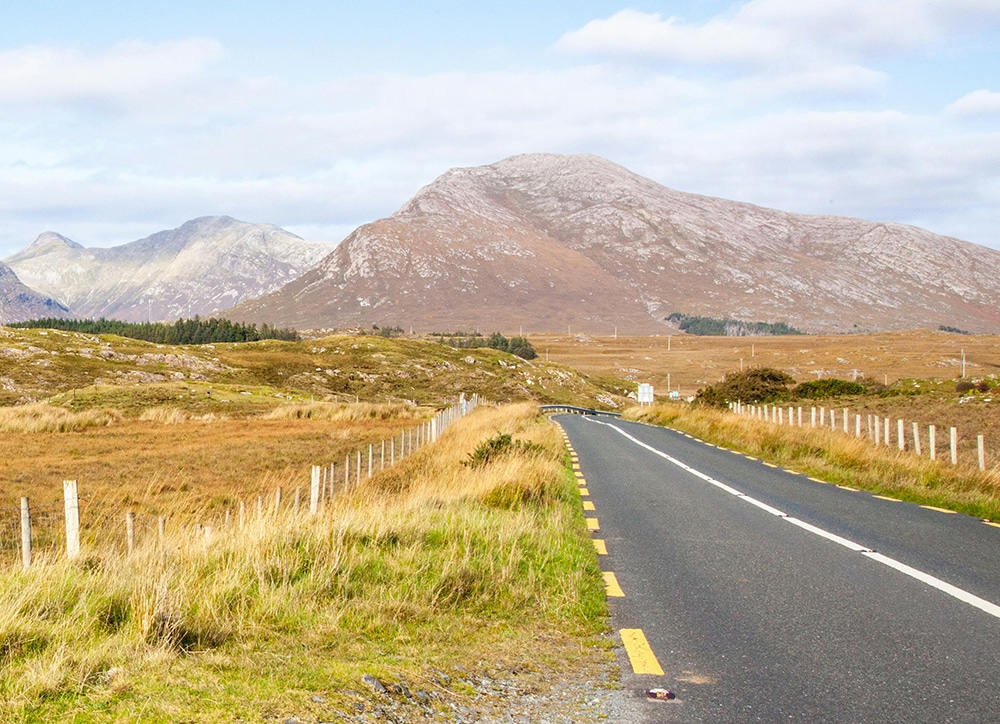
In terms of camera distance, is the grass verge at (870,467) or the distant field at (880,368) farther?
the distant field at (880,368)

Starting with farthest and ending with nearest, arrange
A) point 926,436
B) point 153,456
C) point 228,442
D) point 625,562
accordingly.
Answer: point 228,442 < point 926,436 < point 153,456 < point 625,562

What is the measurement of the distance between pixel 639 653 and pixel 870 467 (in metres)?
14.7

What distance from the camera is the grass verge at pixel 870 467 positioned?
15.0 meters

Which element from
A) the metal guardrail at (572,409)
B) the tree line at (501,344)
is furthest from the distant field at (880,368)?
the metal guardrail at (572,409)

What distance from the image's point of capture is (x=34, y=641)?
18.2 feet

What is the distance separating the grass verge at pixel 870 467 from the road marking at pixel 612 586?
25.5 feet

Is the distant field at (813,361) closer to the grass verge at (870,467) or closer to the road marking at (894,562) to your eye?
the grass verge at (870,467)

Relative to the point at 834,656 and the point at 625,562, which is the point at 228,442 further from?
the point at 834,656

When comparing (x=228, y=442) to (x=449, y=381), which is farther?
(x=449, y=381)

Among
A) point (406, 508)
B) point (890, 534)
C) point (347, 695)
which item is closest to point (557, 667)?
point (347, 695)

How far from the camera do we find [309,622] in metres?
6.17

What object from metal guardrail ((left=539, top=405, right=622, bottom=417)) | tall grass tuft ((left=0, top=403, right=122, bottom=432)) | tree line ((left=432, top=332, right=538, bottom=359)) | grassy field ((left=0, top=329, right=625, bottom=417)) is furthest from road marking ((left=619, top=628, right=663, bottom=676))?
tree line ((left=432, top=332, right=538, bottom=359))

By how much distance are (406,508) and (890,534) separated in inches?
252

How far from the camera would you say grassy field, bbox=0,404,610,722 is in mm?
4695
